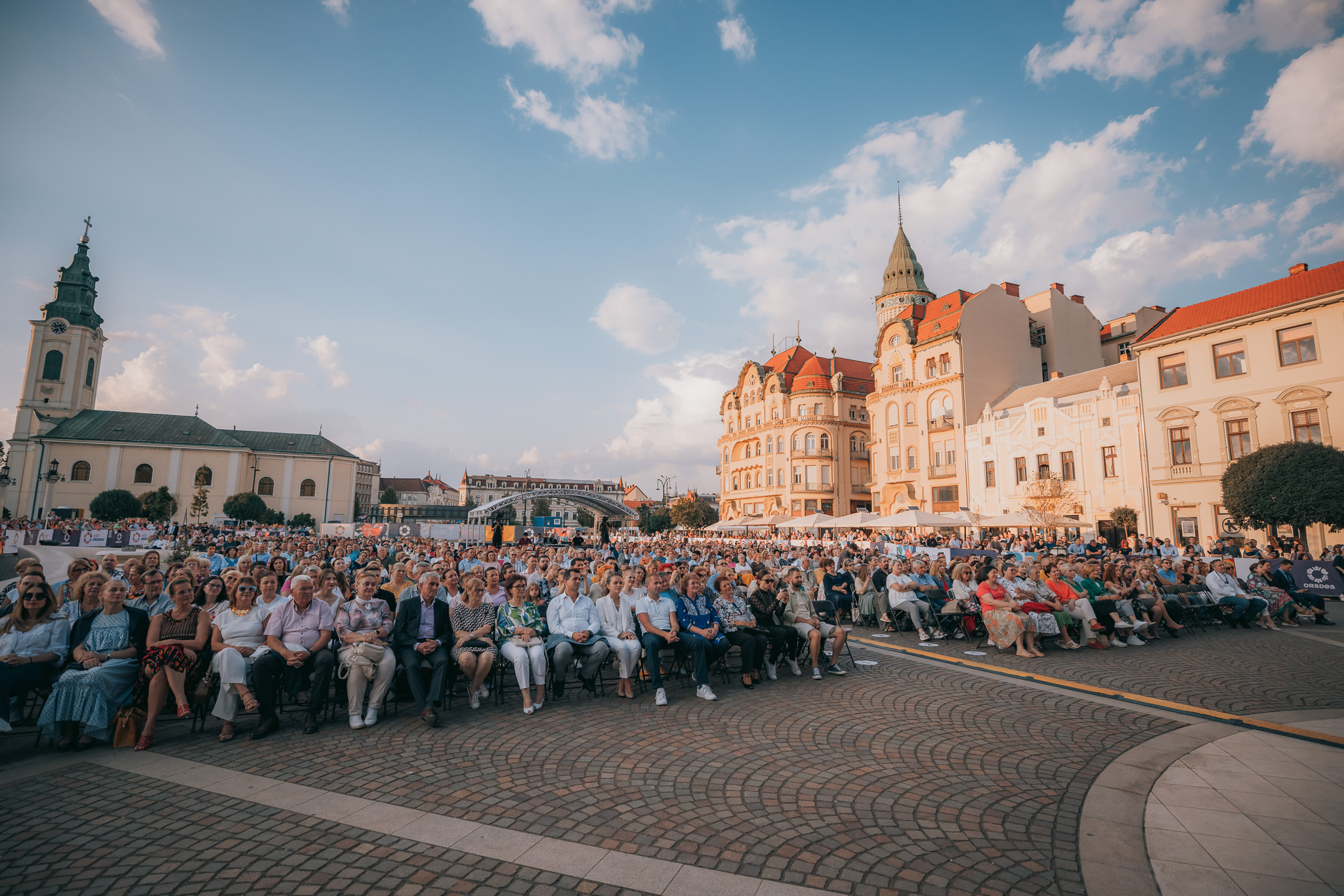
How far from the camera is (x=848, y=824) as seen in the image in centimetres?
404

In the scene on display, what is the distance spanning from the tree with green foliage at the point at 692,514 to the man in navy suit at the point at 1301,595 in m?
60.8

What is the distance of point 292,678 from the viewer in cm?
631

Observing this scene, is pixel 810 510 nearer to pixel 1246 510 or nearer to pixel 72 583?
pixel 1246 510

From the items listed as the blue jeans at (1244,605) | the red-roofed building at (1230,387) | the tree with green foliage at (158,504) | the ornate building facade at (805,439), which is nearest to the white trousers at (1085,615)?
the blue jeans at (1244,605)

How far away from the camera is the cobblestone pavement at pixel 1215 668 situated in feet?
23.3

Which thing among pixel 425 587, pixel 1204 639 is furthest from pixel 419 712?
pixel 1204 639

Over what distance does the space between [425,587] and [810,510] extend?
56564mm

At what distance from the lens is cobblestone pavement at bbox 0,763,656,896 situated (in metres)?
3.33

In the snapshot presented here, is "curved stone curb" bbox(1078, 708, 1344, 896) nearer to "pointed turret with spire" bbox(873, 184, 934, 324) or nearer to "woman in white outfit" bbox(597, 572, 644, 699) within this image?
"woman in white outfit" bbox(597, 572, 644, 699)

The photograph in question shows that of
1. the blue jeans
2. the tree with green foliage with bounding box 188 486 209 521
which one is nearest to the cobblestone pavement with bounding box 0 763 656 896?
the blue jeans

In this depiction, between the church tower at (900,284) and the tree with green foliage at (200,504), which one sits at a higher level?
the church tower at (900,284)

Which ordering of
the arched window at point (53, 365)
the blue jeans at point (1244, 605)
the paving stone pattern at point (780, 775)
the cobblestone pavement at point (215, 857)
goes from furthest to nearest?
1. the arched window at point (53, 365)
2. the blue jeans at point (1244, 605)
3. the paving stone pattern at point (780, 775)
4. the cobblestone pavement at point (215, 857)

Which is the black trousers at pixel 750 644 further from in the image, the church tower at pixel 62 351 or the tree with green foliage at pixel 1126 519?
the church tower at pixel 62 351

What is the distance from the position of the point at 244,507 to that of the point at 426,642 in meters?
73.5
